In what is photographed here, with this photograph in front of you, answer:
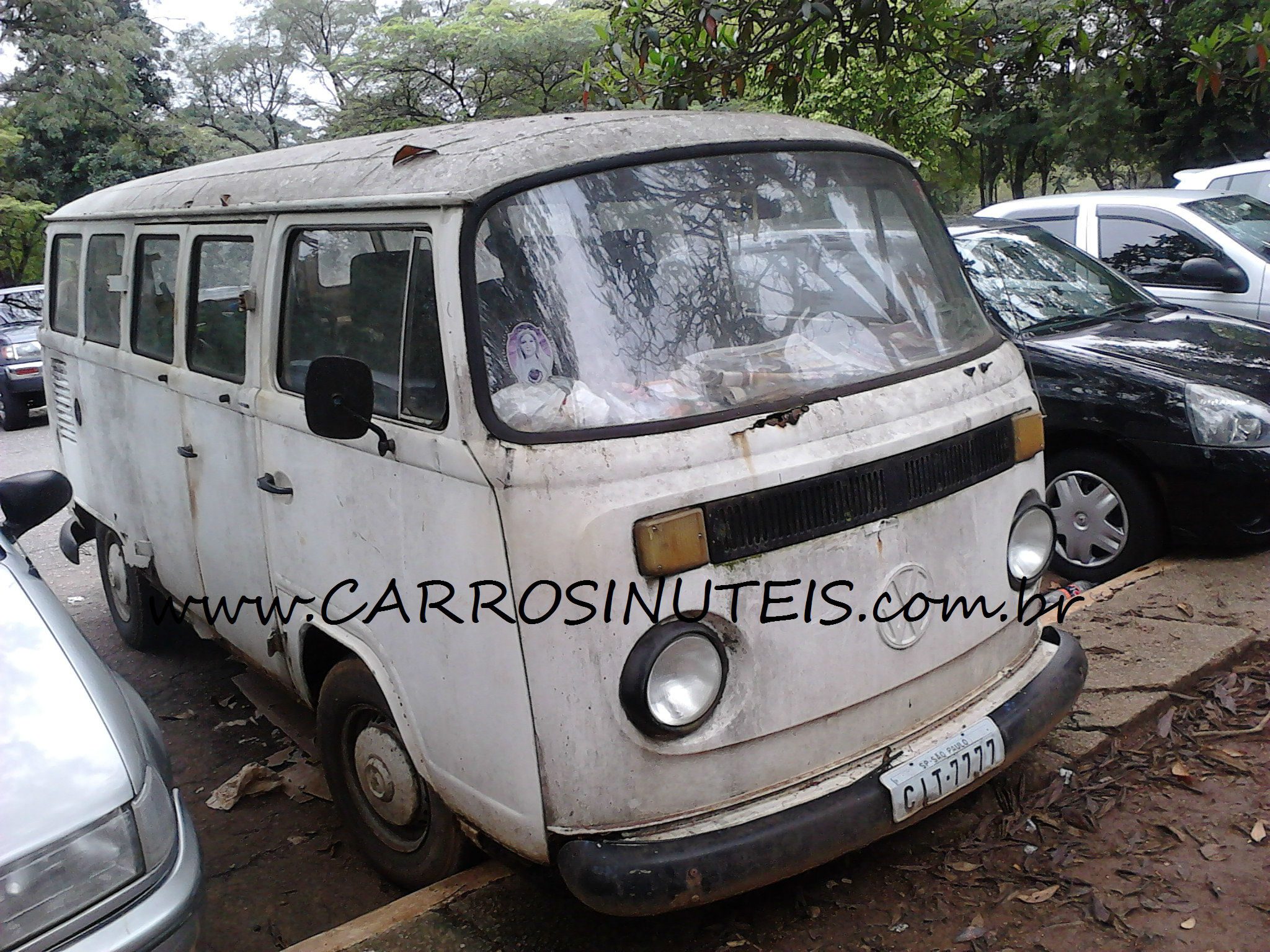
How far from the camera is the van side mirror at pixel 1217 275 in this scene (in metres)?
6.86

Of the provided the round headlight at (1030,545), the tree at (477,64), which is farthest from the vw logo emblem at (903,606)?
the tree at (477,64)

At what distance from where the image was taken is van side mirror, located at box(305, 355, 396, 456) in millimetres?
2721

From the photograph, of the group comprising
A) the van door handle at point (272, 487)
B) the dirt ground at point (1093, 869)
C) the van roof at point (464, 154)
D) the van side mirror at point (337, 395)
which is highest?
the van roof at point (464, 154)

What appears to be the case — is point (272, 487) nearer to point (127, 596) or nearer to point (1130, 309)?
point (127, 596)

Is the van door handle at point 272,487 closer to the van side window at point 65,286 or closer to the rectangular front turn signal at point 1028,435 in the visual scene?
the rectangular front turn signal at point 1028,435

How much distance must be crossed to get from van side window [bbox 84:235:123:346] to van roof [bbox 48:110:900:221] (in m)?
0.87

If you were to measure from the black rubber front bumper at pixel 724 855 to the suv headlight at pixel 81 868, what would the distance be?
2.99ft

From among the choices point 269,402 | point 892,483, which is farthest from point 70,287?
point 892,483

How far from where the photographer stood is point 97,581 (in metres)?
6.93

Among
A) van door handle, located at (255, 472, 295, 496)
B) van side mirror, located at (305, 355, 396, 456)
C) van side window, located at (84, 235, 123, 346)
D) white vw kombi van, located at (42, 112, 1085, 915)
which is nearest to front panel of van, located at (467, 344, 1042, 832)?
white vw kombi van, located at (42, 112, 1085, 915)

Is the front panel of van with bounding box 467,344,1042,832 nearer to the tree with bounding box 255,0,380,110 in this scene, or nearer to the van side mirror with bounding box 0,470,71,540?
the van side mirror with bounding box 0,470,71,540

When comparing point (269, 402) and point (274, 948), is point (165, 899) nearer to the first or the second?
point (274, 948)

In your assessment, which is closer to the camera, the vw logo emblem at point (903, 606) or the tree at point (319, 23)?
the vw logo emblem at point (903, 606)

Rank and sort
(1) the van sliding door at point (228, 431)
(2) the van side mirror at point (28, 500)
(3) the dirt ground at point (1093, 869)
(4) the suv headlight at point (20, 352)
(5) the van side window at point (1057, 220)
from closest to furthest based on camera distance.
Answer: (3) the dirt ground at point (1093, 869) < (2) the van side mirror at point (28, 500) < (1) the van sliding door at point (228, 431) < (5) the van side window at point (1057, 220) < (4) the suv headlight at point (20, 352)
